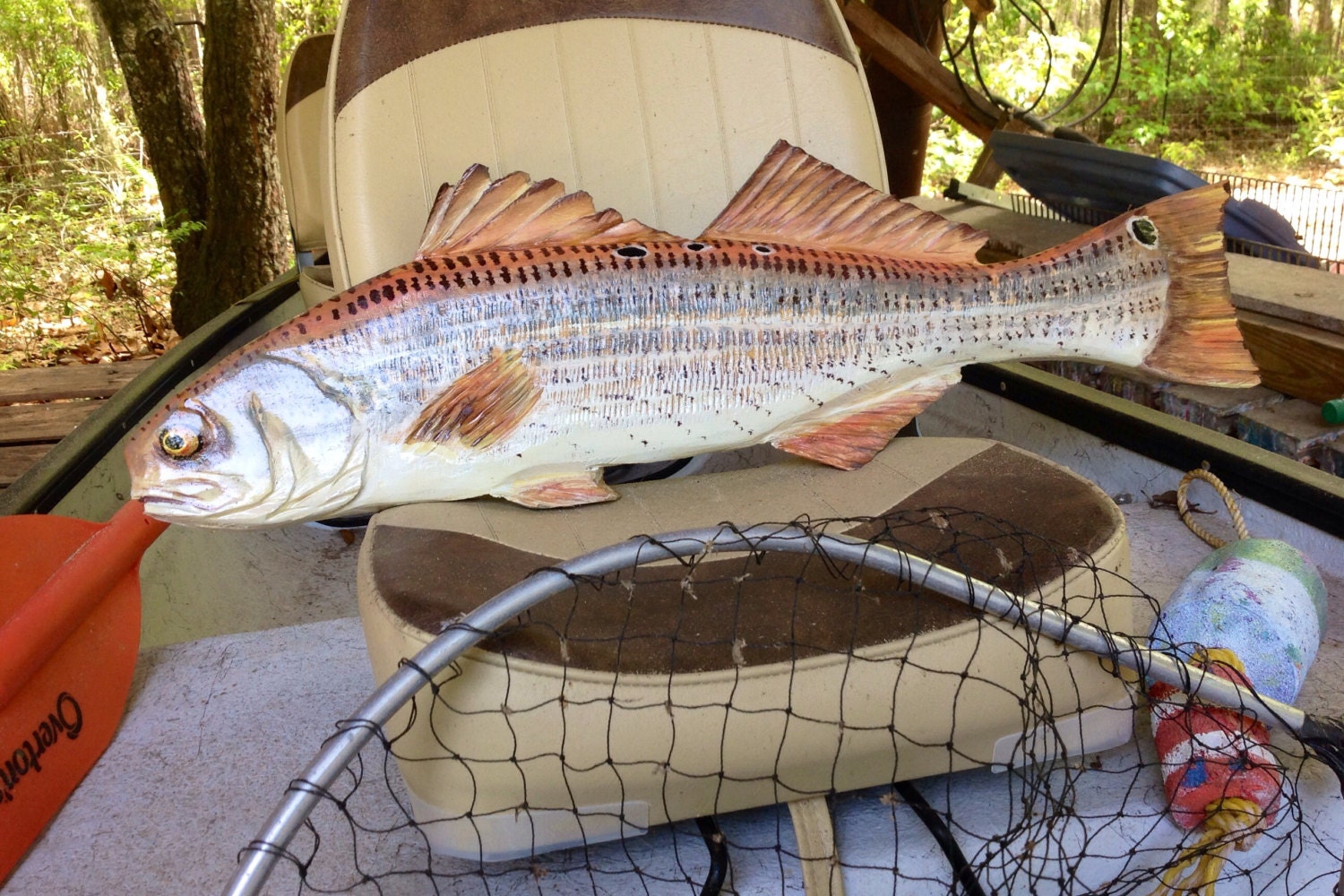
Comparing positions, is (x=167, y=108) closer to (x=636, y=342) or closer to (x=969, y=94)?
(x=969, y=94)

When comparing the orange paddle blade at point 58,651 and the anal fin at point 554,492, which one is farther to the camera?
the anal fin at point 554,492

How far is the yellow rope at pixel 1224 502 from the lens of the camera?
1.68 meters

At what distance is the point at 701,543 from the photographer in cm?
107

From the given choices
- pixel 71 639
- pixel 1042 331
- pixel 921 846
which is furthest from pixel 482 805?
pixel 1042 331

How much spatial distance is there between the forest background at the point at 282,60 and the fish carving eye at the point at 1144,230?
1.93 metres

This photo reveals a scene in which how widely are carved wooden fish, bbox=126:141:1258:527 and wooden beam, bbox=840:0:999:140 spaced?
5.67 ft

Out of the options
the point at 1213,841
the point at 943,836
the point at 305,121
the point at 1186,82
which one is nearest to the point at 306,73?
the point at 305,121

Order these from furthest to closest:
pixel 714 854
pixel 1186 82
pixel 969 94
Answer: pixel 1186 82 → pixel 969 94 → pixel 714 854

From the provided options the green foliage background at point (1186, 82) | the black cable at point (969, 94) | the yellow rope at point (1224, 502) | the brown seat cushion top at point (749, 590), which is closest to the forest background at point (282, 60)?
the green foliage background at point (1186, 82)

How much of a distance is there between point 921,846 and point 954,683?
214 mm

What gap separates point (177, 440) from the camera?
1.34 m

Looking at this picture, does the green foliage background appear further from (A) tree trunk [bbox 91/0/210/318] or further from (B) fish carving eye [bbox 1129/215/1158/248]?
(B) fish carving eye [bbox 1129/215/1158/248]

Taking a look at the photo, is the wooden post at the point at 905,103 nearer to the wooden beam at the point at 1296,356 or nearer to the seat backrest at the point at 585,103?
the wooden beam at the point at 1296,356

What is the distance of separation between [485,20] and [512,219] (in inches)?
15.7
